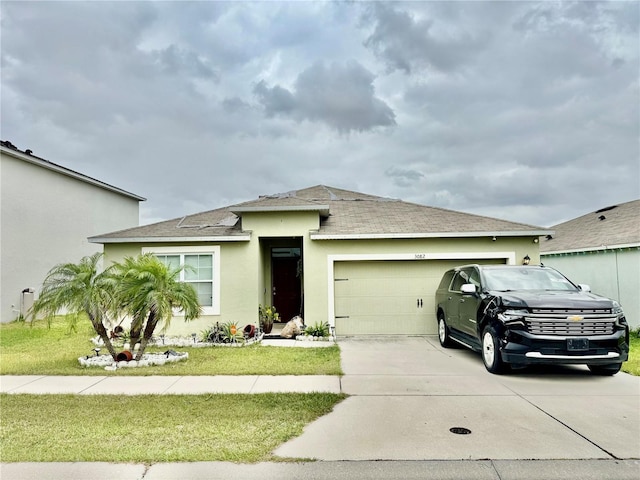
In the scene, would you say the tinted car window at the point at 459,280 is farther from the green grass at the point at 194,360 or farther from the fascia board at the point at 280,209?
the fascia board at the point at 280,209

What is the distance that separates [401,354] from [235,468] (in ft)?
19.3

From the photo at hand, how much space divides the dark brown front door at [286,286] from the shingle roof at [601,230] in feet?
33.5

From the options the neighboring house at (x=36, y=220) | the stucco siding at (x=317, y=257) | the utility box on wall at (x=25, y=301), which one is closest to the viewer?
the stucco siding at (x=317, y=257)

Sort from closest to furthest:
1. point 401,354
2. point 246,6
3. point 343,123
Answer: point 401,354 → point 246,6 → point 343,123

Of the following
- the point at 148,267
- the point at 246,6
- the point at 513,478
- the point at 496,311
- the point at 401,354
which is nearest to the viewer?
the point at 513,478

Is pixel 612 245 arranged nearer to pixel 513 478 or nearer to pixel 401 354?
pixel 401 354

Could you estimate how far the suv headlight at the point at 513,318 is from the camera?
673 cm

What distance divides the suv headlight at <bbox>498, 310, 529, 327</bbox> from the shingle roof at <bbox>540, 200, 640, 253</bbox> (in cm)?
797

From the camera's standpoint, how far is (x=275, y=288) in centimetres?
1437

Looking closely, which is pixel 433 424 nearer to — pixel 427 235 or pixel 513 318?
pixel 513 318

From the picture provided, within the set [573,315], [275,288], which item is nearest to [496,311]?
[573,315]

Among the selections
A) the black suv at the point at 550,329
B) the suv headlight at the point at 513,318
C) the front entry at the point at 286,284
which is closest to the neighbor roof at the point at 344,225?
the front entry at the point at 286,284

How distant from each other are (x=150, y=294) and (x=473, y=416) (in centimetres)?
578

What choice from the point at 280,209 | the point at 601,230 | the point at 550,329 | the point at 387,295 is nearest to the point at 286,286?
the point at 280,209
